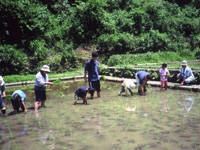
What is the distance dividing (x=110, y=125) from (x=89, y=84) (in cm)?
460

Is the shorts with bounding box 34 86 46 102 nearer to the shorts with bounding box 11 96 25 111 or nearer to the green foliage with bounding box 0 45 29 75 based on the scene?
the shorts with bounding box 11 96 25 111

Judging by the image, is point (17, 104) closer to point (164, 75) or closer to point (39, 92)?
point (39, 92)

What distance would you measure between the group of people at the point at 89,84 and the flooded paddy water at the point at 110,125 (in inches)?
14.5

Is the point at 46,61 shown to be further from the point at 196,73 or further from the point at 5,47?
the point at 196,73

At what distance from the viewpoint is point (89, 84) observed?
12.3 metres

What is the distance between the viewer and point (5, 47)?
70.3ft

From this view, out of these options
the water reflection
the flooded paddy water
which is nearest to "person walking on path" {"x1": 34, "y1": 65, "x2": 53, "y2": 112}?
the flooded paddy water

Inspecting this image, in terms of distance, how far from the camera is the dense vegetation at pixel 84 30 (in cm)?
2302

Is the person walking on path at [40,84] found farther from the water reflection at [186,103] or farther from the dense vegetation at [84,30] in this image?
the dense vegetation at [84,30]

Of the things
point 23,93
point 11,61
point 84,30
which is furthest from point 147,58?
point 23,93

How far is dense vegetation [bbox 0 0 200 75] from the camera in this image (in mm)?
23016

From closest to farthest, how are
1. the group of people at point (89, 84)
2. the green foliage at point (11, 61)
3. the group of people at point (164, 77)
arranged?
the group of people at point (89, 84) → the group of people at point (164, 77) → the green foliage at point (11, 61)

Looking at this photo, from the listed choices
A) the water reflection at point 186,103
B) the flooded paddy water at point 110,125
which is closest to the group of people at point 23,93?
the flooded paddy water at point 110,125

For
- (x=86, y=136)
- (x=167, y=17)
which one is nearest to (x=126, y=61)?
(x=167, y=17)
